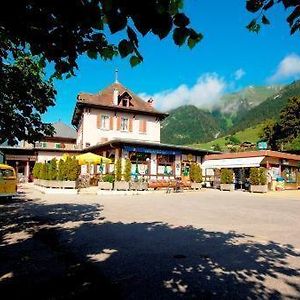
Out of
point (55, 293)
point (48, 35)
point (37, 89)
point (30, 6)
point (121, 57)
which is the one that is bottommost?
point (55, 293)

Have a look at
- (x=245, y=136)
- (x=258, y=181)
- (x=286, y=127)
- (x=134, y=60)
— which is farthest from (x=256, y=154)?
(x=245, y=136)

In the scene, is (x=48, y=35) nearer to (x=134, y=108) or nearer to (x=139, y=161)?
(x=139, y=161)

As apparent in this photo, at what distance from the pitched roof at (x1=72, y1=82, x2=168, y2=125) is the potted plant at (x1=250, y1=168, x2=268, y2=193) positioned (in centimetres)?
1531

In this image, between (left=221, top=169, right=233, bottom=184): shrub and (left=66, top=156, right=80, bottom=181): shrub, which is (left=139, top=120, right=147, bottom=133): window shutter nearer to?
(left=221, top=169, right=233, bottom=184): shrub

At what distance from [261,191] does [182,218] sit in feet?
57.5

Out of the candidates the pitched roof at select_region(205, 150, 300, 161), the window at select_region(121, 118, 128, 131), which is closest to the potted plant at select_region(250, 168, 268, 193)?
the pitched roof at select_region(205, 150, 300, 161)

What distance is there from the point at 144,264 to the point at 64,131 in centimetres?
4917

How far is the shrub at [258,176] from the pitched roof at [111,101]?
15.2 m

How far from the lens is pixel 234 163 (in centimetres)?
3466

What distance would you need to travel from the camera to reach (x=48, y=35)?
376 centimetres

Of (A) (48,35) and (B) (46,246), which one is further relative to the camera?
(B) (46,246)

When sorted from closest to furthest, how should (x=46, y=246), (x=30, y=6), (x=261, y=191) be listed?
1. (x=30, y=6)
2. (x=46, y=246)
3. (x=261, y=191)

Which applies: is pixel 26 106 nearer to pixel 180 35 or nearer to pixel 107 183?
pixel 180 35

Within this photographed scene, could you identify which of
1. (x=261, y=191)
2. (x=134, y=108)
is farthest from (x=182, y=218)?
(x=134, y=108)
